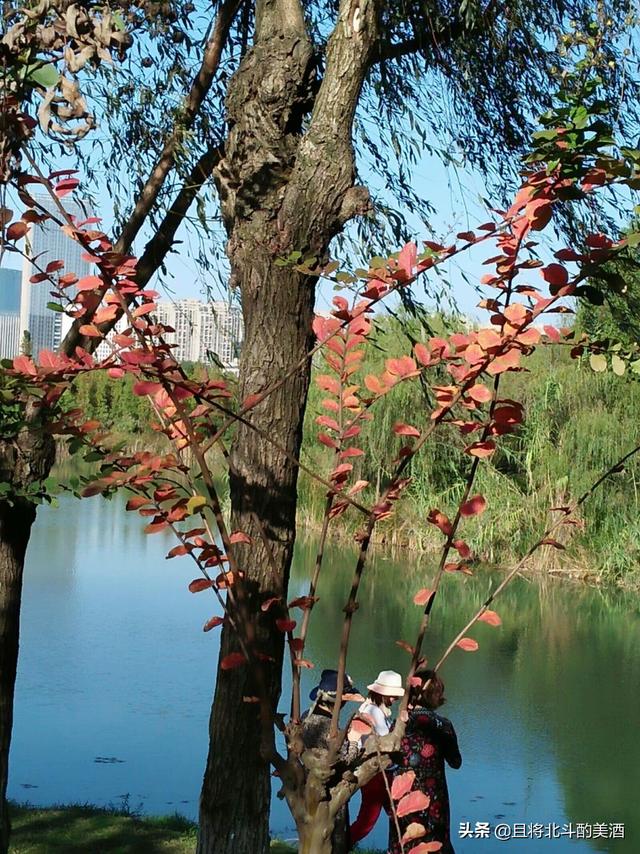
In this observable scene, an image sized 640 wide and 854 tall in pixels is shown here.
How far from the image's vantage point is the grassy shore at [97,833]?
11.2ft

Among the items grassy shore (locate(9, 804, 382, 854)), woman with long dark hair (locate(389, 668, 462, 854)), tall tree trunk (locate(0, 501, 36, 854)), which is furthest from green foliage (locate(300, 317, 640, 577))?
woman with long dark hair (locate(389, 668, 462, 854))

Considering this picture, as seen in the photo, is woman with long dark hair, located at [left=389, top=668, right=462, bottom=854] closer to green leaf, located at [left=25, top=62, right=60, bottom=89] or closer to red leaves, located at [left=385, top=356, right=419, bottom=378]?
red leaves, located at [left=385, top=356, right=419, bottom=378]

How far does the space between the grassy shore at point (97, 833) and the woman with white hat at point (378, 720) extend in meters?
0.79

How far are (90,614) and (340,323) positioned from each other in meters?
7.75

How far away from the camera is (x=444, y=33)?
3.22 m

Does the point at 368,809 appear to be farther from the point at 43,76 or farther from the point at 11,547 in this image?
the point at 43,76

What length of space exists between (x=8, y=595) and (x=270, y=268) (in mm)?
1462

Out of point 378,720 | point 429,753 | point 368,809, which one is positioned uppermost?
point 378,720

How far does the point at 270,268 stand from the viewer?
192 cm

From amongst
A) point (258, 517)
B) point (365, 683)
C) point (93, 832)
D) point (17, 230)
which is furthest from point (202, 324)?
point (365, 683)

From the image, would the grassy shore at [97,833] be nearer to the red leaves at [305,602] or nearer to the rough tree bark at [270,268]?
Result: the rough tree bark at [270,268]

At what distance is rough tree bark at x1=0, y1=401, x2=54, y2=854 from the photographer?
283cm

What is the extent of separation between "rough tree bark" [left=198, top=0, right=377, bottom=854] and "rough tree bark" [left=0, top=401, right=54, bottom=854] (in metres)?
1.11

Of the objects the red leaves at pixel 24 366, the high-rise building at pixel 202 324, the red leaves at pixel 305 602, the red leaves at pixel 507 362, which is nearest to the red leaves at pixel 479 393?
the red leaves at pixel 507 362
